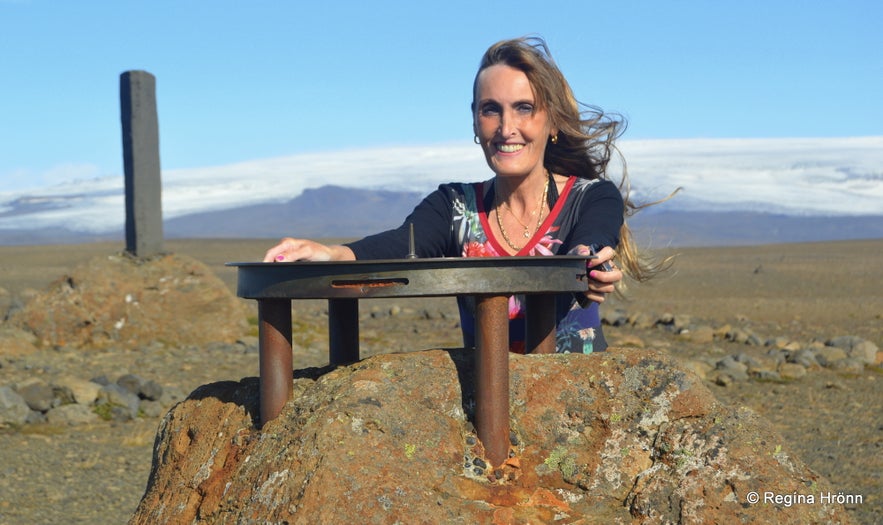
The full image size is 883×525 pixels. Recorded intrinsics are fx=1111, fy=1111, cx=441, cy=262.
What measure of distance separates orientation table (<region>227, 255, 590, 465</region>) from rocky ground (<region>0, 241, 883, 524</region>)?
4.53ft

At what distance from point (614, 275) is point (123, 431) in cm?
628

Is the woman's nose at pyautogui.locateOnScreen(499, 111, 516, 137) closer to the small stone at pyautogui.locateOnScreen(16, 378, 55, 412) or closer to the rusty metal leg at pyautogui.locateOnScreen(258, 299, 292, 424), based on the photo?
the rusty metal leg at pyautogui.locateOnScreen(258, 299, 292, 424)

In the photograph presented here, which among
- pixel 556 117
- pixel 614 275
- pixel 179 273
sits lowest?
pixel 179 273

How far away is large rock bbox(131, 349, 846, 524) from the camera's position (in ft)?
9.64

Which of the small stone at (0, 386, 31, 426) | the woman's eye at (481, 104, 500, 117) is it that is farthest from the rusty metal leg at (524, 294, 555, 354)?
the small stone at (0, 386, 31, 426)

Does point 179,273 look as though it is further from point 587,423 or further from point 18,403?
point 587,423

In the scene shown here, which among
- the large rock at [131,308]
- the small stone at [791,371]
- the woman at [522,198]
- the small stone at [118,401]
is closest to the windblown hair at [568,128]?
the woman at [522,198]

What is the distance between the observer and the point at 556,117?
396cm

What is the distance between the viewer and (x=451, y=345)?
42.9 ft

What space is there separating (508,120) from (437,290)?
1.11 m

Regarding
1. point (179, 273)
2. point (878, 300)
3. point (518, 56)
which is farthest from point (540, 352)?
point (878, 300)

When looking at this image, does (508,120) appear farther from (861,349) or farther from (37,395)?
(861,349)

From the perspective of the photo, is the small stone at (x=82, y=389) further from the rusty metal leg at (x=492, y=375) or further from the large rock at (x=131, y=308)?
the rusty metal leg at (x=492, y=375)

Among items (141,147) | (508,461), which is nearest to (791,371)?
(141,147)
